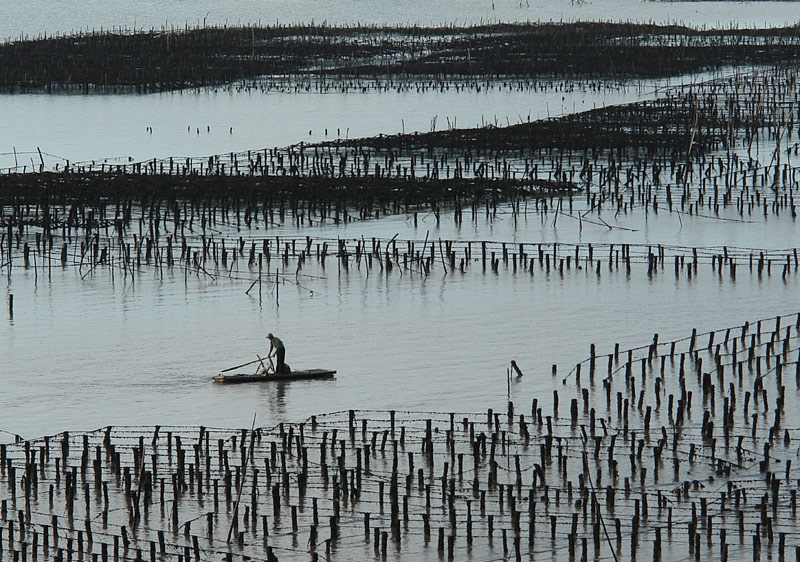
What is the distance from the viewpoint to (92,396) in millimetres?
19234

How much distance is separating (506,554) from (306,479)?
8.30 ft

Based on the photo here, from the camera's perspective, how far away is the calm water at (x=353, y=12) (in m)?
104

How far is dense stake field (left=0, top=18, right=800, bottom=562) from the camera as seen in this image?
522 inches

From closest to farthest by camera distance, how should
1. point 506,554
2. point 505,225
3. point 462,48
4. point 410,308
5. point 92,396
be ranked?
point 506,554, point 92,396, point 410,308, point 505,225, point 462,48

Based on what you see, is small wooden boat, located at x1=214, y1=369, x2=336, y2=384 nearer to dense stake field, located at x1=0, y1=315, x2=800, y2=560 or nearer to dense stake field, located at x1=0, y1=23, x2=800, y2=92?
dense stake field, located at x1=0, y1=315, x2=800, y2=560

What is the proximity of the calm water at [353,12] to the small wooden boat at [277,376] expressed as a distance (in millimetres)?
77791

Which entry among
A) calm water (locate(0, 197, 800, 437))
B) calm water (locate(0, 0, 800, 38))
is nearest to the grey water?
calm water (locate(0, 197, 800, 437))

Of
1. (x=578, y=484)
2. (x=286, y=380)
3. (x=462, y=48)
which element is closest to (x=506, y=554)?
(x=578, y=484)

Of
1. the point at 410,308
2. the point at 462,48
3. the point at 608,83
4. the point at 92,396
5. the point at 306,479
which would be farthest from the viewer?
the point at 462,48

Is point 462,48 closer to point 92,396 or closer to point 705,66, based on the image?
point 705,66

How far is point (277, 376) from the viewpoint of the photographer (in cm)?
1953

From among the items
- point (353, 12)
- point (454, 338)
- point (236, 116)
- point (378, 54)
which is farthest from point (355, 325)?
point (353, 12)

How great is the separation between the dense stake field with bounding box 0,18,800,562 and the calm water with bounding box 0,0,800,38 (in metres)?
45.0

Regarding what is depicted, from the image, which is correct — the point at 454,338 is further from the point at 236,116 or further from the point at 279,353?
the point at 236,116
